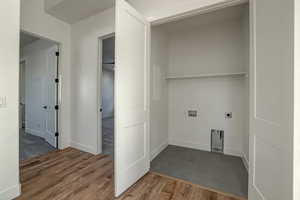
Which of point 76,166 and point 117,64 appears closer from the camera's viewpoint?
point 117,64

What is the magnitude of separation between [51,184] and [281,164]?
2.53 meters

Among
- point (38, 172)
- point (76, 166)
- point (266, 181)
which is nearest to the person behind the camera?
point (266, 181)

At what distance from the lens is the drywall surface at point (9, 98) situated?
1.53 metres

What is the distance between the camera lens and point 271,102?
109cm

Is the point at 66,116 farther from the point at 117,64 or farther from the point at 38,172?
the point at 117,64

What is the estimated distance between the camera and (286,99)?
2.97 ft

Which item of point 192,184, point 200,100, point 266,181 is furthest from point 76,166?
point 200,100

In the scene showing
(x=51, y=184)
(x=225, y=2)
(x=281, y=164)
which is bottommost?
(x=51, y=184)

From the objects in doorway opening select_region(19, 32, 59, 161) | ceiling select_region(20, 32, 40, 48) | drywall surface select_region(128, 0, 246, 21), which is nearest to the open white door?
drywall surface select_region(128, 0, 246, 21)

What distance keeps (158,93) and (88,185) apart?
1.95m

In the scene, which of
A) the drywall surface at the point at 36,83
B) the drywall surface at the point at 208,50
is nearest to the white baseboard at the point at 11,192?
the drywall surface at the point at 36,83

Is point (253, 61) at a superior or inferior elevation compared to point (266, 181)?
superior

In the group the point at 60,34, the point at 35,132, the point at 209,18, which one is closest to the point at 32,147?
the point at 35,132
